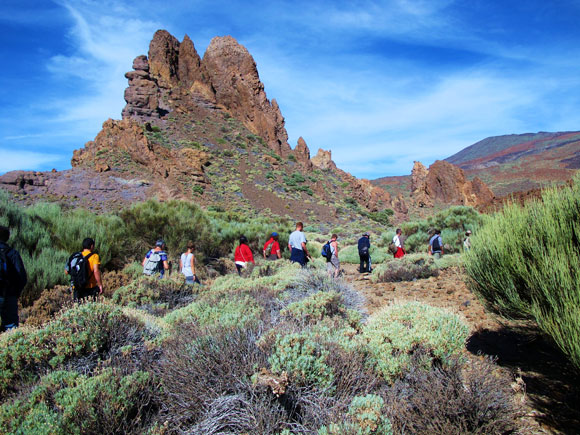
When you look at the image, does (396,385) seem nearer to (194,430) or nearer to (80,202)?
(194,430)

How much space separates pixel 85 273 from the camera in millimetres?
5090

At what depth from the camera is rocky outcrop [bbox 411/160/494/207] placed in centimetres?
4456

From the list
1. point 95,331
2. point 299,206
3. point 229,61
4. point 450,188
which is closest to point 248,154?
point 299,206

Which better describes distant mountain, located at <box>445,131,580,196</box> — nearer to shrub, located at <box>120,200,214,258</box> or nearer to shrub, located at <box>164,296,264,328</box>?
shrub, located at <box>120,200,214,258</box>

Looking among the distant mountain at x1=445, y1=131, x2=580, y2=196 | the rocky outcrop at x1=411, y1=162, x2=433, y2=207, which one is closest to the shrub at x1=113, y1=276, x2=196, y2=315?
the distant mountain at x1=445, y1=131, x2=580, y2=196

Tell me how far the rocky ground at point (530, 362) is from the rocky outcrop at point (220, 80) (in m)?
39.0

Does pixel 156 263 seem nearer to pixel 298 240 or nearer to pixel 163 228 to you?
pixel 298 240

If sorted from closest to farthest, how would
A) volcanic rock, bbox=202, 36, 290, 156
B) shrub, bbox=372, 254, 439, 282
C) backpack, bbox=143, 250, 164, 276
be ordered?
backpack, bbox=143, 250, 164, 276
shrub, bbox=372, 254, 439, 282
volcanic rock, bbox=202, 36, 290, 156

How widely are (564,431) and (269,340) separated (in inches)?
91.3

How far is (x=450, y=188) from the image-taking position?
46125mm

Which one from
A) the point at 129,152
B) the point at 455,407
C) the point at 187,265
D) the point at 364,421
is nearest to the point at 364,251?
the point at 187,265

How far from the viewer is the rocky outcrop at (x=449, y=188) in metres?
44.6

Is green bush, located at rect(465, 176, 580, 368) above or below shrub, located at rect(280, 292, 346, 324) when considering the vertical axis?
above

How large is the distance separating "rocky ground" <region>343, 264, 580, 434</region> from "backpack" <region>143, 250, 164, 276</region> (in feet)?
14.8
